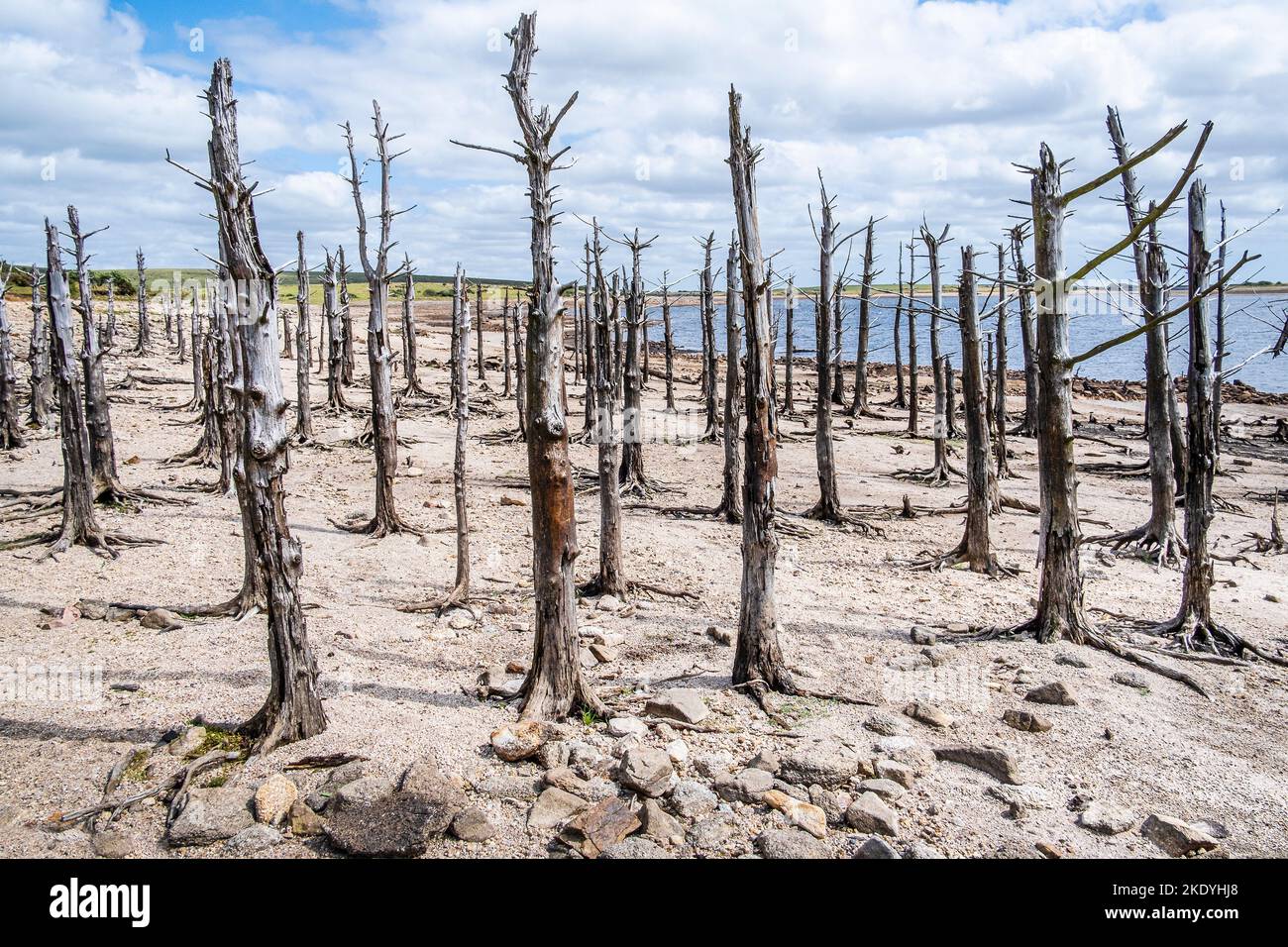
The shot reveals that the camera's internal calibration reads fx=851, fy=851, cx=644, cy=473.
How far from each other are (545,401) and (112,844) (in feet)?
12.1

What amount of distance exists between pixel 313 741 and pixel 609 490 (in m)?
4.88

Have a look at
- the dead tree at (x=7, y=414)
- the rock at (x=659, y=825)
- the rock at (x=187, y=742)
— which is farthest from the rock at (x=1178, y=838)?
the dead tree at (x=7, y=414)

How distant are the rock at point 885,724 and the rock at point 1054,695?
4.37ft

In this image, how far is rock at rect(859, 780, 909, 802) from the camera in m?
5.41

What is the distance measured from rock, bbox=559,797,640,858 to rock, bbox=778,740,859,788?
45.2 inches

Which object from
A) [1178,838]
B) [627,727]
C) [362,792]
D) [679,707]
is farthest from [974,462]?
[362,792]

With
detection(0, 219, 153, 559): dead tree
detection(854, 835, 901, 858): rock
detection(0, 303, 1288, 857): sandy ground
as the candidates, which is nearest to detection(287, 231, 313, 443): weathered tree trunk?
detection(0, 303, 1288, 857): sandy ground

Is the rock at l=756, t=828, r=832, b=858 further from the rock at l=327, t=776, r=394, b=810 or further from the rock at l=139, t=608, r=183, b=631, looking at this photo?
the rock at l=139, t=608, r=183, b=631

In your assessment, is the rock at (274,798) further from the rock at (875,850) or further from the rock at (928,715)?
the rock at (928,715)

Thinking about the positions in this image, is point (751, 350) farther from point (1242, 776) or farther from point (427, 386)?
point (427, 386)

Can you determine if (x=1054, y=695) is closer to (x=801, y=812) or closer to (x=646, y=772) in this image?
(x=801, y=812)

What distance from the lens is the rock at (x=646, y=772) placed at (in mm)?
5359

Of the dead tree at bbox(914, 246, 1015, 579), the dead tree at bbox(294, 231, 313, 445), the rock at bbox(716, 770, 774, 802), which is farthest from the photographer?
the dead tree at bbox(294, 231, 313, 445)
